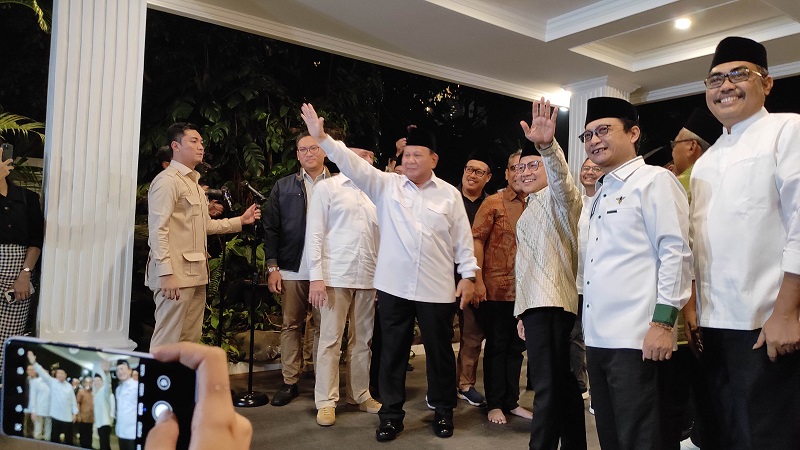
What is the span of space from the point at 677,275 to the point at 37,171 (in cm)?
400

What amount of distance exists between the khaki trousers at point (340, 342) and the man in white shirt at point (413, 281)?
1.12ft

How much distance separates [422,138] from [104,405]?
2.59m

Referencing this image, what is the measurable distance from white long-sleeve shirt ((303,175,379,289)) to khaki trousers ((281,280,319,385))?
1.31 feet

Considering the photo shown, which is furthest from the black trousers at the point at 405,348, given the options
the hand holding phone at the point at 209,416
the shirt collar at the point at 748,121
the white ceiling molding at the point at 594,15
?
the white ceiling molding at the point at 594,15

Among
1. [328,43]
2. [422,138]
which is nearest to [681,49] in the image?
[328,43]

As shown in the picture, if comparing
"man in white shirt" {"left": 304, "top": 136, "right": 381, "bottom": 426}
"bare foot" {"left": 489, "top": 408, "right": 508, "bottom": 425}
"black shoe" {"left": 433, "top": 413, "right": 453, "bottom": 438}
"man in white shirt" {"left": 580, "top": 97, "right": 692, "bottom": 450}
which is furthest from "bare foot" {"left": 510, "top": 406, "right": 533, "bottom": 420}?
"man in white shirt" {"left": 580, "top": 97, "right": 692, "bottom": 450}

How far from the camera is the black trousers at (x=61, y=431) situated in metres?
0.60

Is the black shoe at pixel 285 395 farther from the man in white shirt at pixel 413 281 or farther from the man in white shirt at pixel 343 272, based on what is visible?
the man in white shirt at pixel 413 281

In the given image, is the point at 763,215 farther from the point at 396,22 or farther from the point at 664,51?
the point at 664,51

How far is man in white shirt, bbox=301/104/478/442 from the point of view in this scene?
2871mm

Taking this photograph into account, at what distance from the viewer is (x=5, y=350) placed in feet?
1.98

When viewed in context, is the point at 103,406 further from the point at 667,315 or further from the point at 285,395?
the point at 285,395

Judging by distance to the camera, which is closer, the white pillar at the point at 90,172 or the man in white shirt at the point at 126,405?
the man in white shirt at the point at 126,405

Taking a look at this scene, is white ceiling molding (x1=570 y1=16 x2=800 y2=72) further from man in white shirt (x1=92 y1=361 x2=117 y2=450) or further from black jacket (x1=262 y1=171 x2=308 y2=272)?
man in white shirt (x1=92 y1=361 x2=117 y2=450)
